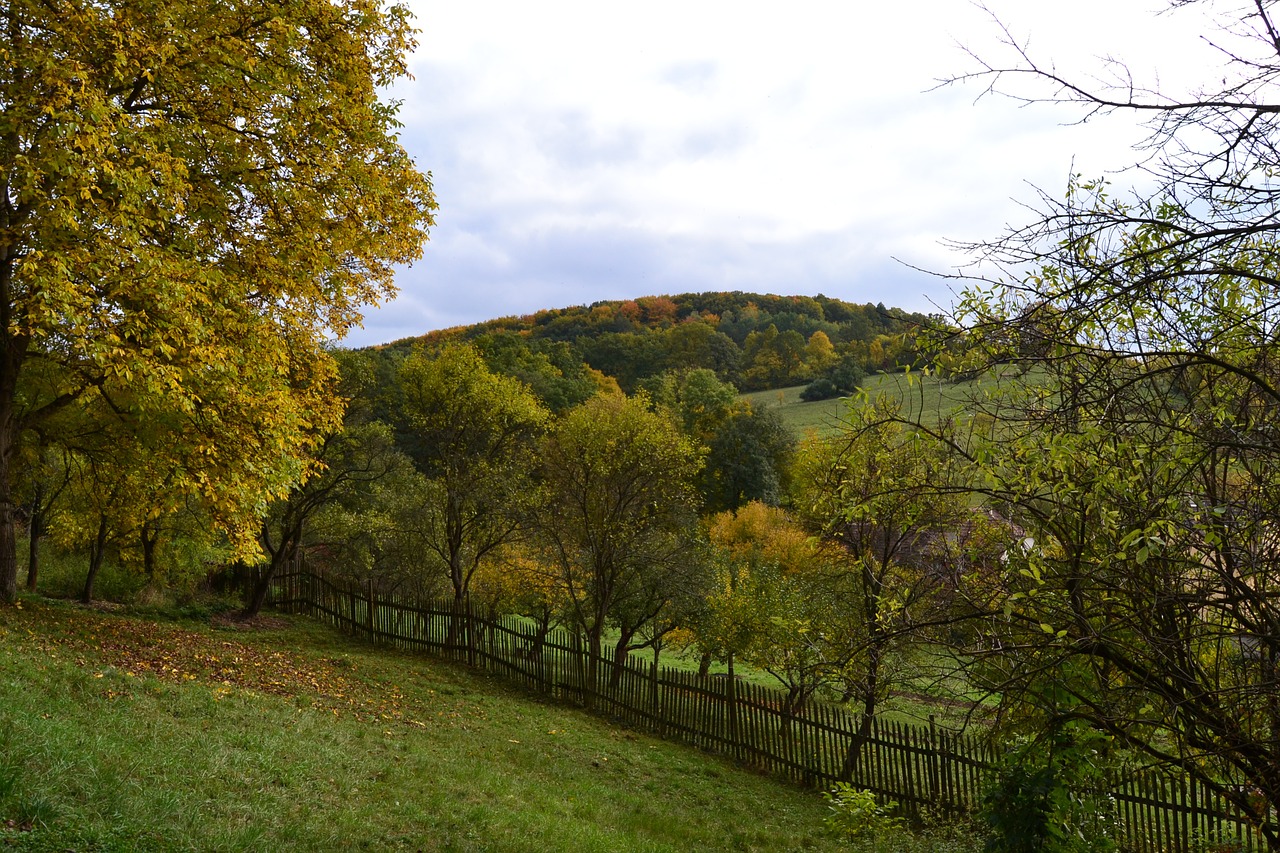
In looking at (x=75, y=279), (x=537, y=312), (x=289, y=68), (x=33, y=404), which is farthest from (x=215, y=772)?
(x=537, y=312)

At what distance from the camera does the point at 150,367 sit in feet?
27.0

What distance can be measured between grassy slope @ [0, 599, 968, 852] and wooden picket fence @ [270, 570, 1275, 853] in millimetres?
888

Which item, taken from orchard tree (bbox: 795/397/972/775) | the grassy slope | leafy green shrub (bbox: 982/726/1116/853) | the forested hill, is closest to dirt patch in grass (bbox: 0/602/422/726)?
the grassy slope

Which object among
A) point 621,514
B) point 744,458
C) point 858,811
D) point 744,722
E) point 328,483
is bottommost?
point 744,722

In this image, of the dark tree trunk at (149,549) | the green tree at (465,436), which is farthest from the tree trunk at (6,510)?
the green tree at (465,436)

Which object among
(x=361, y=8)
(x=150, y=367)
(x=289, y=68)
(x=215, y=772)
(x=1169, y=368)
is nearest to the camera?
(x=1169, y=368)

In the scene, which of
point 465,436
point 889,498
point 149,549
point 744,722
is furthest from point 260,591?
point 889,498

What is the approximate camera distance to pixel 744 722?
15102mm

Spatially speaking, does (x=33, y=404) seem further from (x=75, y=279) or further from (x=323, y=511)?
(x=323, y=511)

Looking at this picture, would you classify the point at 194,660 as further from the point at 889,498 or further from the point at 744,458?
the point at 744,458

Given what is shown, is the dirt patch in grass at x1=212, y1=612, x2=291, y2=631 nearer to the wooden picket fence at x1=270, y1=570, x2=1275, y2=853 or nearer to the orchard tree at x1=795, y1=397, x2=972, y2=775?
the wooden picket fence at x1=270, y1=570, x2=1275, y2=853

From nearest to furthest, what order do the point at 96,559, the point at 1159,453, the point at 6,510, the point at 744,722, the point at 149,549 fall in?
the point at 1159,453 → the point at 6,510 → the point at 744,722 → the point at 96,559 → the point at 149,549

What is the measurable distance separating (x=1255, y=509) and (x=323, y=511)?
2621cm

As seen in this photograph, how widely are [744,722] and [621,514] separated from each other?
18.9 ft
